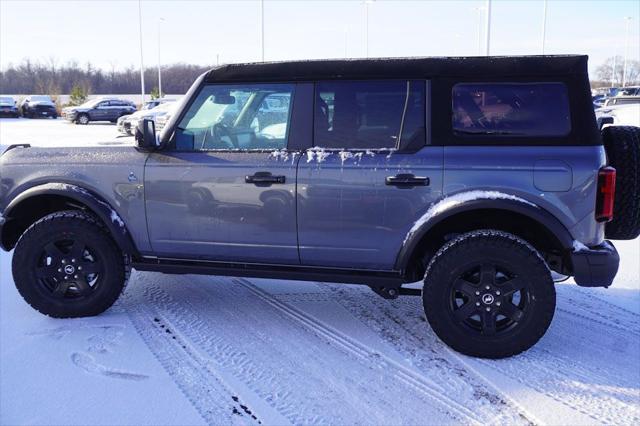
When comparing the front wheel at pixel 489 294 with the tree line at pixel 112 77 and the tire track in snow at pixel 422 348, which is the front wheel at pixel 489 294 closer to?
the tire track in snow at pixel 422 348

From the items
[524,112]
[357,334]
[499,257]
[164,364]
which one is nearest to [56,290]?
[164,364]

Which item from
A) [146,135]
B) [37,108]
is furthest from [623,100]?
[37,108]

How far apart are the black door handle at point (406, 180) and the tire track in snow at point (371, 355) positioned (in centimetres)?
111

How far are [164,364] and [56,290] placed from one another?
51.0 inches

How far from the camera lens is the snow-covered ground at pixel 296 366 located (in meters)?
2.92

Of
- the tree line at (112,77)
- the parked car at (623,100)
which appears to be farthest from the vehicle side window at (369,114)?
the tree line at (112,77)

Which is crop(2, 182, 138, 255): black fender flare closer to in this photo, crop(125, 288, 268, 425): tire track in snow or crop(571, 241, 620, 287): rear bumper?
crop(125, 288, 268, 425): tire track in snow

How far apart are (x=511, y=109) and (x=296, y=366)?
6.98 feet

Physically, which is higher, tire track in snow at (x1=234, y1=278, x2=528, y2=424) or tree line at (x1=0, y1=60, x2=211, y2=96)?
tree line at (x1=0, y1=60, x2=211, y2=96)

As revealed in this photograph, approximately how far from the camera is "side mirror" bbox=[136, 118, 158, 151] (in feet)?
13.1

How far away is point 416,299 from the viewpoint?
15.6 feet

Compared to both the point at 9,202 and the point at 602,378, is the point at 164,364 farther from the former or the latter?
the point at 602,378

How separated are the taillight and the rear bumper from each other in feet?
0.68

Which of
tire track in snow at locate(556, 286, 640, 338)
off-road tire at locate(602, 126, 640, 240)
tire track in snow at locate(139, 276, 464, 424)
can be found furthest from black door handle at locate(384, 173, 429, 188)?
tire track in snow at locate(556, 286, 640, 338)
